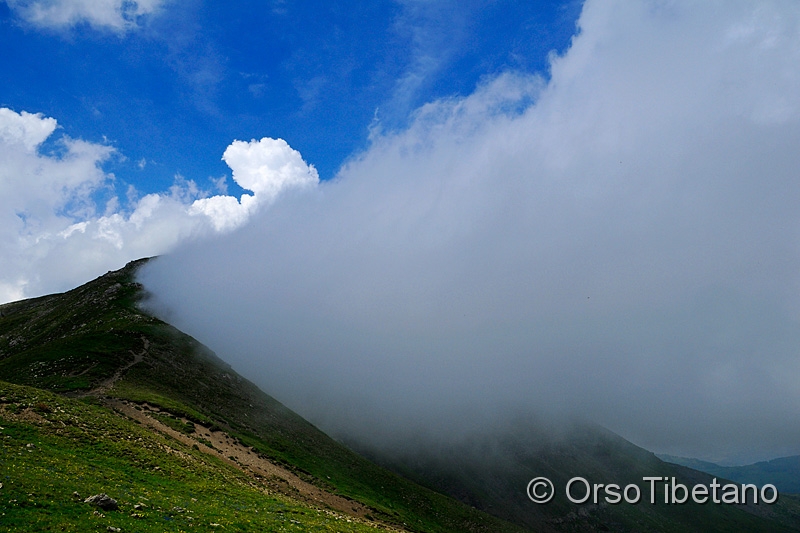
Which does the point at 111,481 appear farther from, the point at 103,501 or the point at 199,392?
the point at 199,392

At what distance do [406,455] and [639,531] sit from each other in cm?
10998

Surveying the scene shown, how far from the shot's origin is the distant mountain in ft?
84.9

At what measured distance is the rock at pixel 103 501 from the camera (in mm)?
23859

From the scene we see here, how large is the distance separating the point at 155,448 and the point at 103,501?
70.5 feet

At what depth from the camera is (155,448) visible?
43.0m

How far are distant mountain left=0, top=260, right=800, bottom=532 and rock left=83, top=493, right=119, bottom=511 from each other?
0.42 metres

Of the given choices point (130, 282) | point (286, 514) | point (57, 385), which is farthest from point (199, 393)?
point (130, 282)

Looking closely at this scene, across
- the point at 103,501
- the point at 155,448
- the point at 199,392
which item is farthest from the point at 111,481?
the point at 199,392

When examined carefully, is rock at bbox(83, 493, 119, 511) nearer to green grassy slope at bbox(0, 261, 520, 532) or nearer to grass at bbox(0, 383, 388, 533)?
grass at bbox(0, 383, 388, 533)

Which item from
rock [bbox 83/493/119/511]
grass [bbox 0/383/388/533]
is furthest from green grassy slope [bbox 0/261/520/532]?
rock [bbox 83/493/119/511]

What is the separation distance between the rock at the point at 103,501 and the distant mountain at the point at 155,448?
0.42 meters

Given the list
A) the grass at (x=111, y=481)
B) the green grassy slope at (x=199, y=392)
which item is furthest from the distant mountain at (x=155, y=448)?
the green grassy slope at (x=199, y=392)

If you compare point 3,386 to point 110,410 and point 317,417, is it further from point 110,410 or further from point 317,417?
point 317,417

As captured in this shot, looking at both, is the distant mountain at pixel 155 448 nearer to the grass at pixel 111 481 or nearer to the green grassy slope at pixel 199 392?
the grass at pixel 111 481
